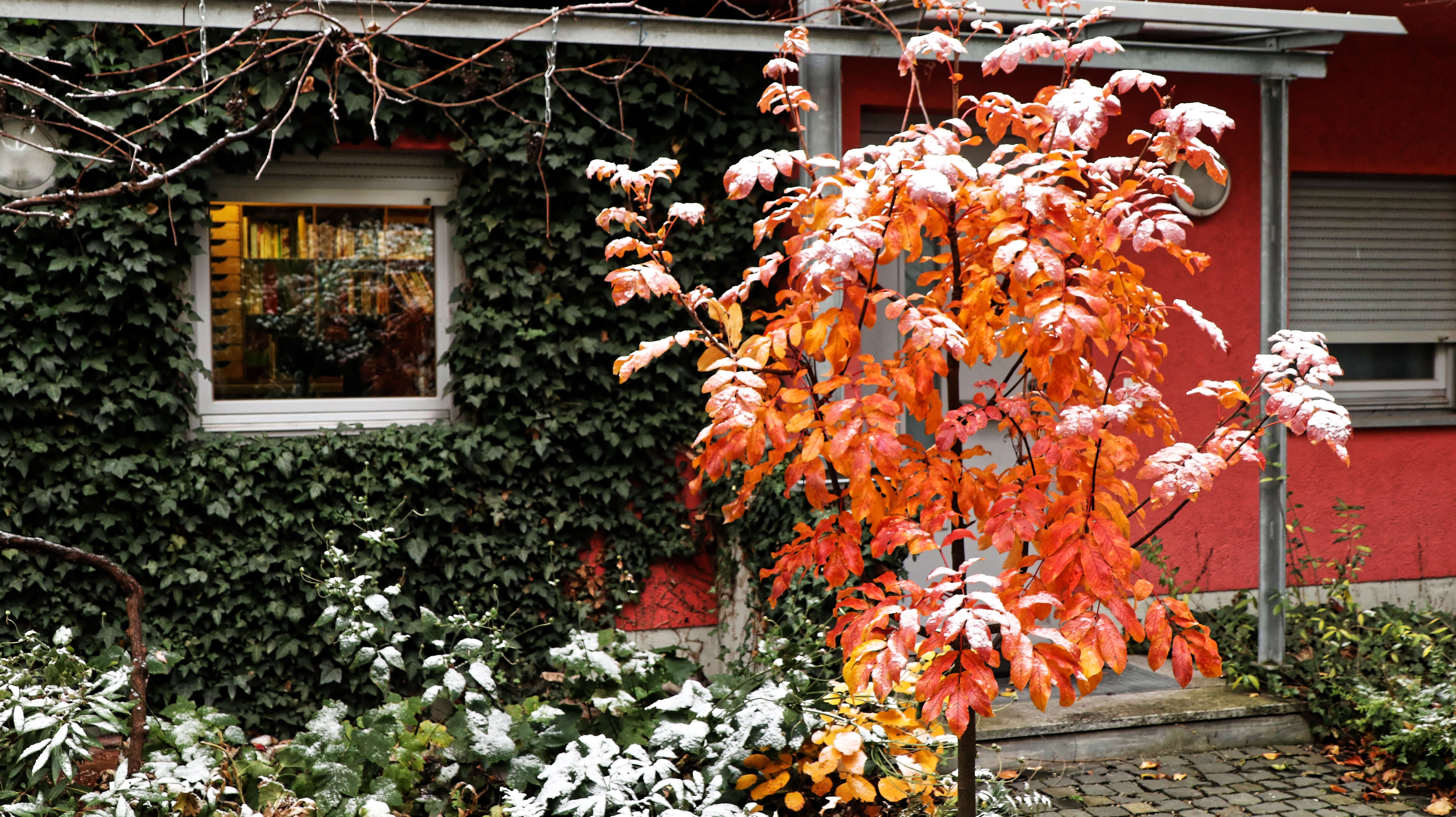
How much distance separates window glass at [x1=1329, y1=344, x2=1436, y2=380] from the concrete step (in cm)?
252

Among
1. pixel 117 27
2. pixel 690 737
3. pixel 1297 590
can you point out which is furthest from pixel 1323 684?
pixel 117 27

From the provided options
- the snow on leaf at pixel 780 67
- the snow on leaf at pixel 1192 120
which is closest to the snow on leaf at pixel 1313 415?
the snow on leaf at pixel 1192 120

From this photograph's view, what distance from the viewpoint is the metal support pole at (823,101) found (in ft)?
15.8

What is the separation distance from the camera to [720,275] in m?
5.34

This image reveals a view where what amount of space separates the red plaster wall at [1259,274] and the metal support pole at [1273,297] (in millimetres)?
771

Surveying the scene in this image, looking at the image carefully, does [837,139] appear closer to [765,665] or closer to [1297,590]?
[765,665]

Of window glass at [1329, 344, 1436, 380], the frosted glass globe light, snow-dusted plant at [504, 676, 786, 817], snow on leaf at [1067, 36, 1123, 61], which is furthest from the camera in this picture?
Answer: window glass at [1329, 344, 1436, 380]

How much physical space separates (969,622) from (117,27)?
4367 millimetres

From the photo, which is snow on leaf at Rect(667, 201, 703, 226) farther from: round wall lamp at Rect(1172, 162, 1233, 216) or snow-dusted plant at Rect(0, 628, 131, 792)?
round wall lamp at Rect(1172, 162, 1233, 216)

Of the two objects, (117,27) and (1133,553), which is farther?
(117,27)

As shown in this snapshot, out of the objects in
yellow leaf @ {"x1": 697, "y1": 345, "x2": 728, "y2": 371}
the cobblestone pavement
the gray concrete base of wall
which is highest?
yellow leaf @ {"x1": 697, "y1": 345, "x2": 728, "y2": 371}

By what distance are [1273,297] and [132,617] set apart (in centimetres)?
474

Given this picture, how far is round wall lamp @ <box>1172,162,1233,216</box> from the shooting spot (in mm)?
5867

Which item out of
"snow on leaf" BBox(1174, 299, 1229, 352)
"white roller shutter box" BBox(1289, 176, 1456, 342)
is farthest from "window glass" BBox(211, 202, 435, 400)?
"white roller shutter box" BBox(1289, 176, 1456, 342)
